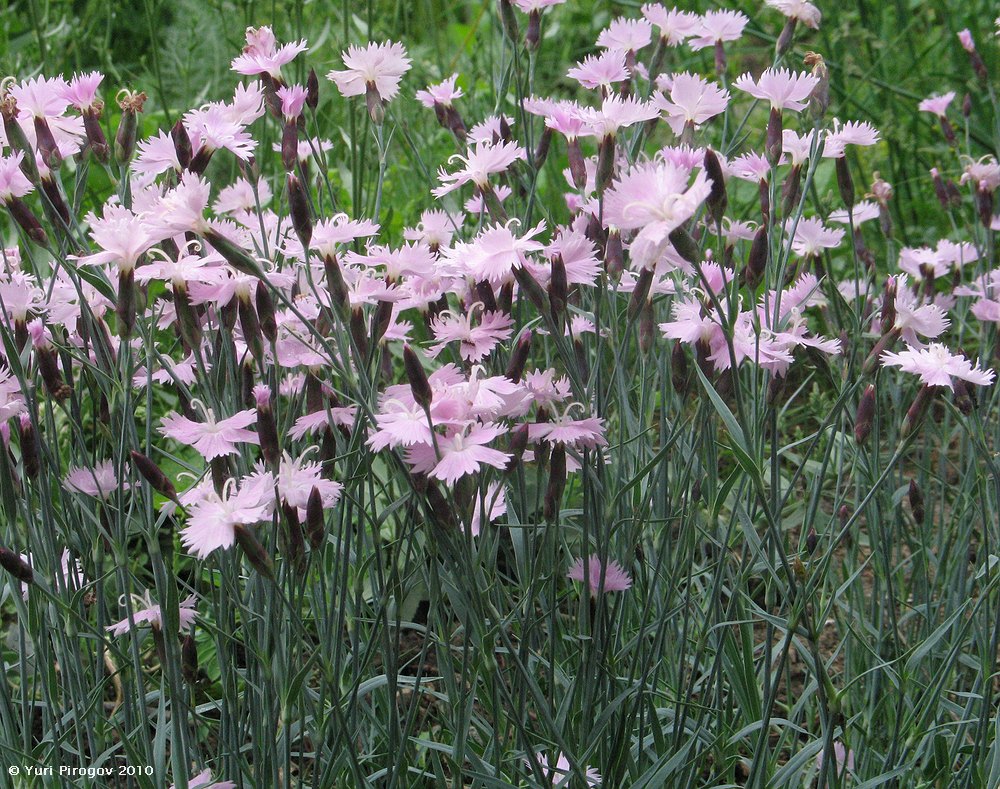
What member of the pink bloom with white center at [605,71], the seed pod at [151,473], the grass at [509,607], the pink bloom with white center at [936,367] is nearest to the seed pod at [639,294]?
the grass at [509,607]

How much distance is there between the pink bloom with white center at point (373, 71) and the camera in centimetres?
128

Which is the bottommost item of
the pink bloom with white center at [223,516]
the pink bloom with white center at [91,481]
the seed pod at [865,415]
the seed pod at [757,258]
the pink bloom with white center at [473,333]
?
the pink bloom with white center at [91,481]

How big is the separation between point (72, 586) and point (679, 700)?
616mm

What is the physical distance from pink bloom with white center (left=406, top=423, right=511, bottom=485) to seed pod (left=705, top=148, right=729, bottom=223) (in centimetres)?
27

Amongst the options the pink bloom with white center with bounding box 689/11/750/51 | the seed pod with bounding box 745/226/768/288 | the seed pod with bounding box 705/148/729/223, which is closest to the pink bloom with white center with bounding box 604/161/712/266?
the seed pod with bounding box 705/148/729/223

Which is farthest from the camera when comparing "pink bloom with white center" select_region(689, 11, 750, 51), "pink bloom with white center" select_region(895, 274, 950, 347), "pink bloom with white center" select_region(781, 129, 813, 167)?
"pink bloom with white center" select_region(689, 11, 750, 51)

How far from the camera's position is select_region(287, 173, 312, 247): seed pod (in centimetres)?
93

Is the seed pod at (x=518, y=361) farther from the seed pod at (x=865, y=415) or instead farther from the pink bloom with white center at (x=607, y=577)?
the seed pod at (x=865, y=415)

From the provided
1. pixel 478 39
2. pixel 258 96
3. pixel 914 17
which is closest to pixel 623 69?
pixel 258 96

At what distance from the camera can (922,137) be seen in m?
3.05

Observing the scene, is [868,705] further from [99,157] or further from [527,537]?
[99,157]

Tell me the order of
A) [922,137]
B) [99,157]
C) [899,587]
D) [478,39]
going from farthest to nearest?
[922,137] < [478,39] < [899,587] < [99,157]

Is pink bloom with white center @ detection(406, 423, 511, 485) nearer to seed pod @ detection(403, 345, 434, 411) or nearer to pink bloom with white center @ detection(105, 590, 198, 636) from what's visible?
seed pod @ detection(403, 345, 434, 411)

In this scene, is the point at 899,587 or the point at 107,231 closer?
the point at 107,231
